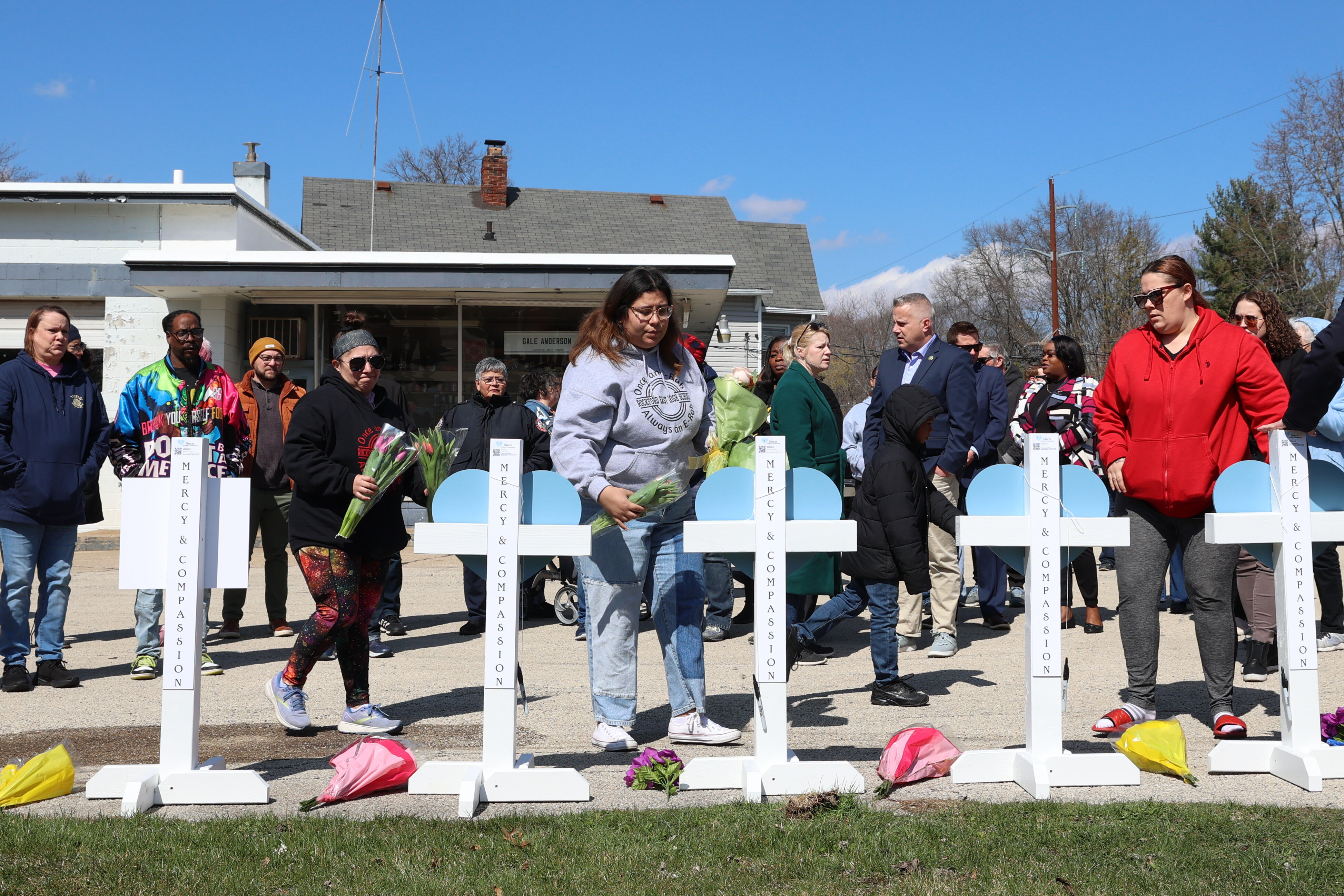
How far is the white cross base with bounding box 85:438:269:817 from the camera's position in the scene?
4160 mm

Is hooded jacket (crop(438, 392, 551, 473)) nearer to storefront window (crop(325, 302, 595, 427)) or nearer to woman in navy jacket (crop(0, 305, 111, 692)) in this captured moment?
woman in navy jacket (crop(0, 305, 111, 692))

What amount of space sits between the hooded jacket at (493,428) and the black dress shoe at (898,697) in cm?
331

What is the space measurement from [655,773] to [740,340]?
1003 inches

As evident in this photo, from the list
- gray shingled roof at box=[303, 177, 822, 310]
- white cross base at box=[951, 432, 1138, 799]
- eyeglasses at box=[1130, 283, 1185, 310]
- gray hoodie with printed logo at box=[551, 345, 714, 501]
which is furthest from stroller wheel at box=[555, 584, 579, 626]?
gray shingled roof at box=[303, 177, 822, 310]

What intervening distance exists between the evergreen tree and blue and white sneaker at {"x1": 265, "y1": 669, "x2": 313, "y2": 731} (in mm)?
38068

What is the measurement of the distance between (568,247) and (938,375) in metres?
20.5

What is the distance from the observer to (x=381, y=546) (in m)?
5.35

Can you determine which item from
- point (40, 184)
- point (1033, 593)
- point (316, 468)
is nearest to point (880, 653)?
point (1033, 593)

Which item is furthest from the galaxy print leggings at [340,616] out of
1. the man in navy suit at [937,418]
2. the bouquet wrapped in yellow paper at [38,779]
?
the man in navy suit at [937,418]

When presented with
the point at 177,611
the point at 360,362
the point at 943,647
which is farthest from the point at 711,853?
the point at 943,647

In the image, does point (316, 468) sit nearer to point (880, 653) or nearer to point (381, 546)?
point (381, 546)

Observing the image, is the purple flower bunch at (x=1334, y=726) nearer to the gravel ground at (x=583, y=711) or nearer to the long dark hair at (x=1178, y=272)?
the gravel ground at (x=583, y=711)

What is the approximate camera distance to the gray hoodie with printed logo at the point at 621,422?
15.4 feet

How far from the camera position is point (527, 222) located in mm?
28266
